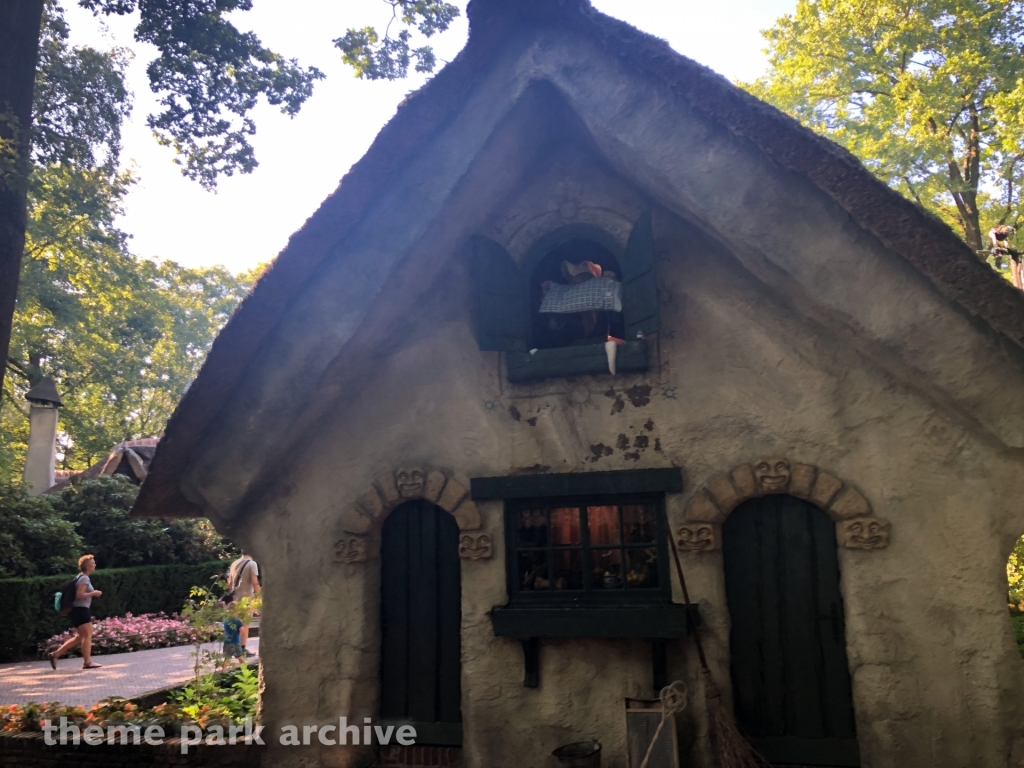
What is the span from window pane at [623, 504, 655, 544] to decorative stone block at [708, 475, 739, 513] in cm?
48

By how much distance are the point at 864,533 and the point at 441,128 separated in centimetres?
402

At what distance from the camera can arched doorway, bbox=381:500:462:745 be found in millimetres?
5270

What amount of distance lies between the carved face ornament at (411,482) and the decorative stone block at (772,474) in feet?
8.01

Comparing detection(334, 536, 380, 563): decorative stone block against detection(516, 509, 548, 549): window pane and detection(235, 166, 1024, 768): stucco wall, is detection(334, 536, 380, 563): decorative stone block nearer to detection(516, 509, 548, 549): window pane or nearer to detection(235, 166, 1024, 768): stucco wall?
detection(235, 166, 1024, 768): stucco wall

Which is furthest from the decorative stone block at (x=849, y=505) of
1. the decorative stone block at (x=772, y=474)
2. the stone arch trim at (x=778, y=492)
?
the decorative stone block at (x=772, y=474)

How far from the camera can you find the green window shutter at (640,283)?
493 centimetres

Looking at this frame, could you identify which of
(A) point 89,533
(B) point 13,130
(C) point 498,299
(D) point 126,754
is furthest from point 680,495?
(A) point 89,533

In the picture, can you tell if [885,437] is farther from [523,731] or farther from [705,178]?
[523,731]

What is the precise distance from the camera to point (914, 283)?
4.22 meters

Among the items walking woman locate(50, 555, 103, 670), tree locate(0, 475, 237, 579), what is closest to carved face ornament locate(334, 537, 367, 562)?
walking woman locate(50, 555, 103, 670)

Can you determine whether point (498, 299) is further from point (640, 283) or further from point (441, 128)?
point (441, 128)

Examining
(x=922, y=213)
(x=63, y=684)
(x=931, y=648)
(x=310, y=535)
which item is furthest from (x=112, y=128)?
(x=931, y=648)

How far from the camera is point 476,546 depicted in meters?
5.20

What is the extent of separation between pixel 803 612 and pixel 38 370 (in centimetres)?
2516
